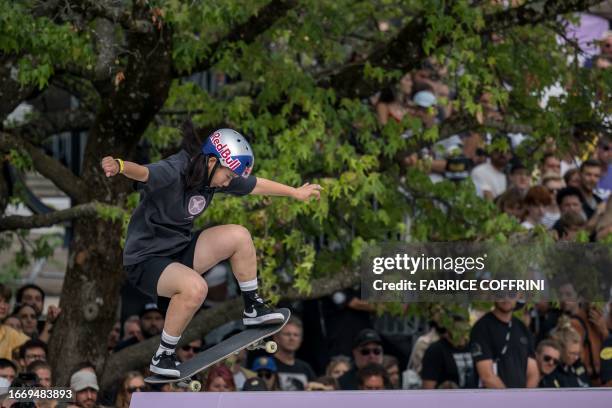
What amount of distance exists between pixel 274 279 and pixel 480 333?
2369 mm

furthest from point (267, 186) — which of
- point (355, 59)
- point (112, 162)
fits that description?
point (355, 59)

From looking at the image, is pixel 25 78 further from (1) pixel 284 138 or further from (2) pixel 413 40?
(2) pixel 413 40

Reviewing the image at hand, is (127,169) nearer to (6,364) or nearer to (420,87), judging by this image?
(6,364)

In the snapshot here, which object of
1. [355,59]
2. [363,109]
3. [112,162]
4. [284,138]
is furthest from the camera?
[355,59]

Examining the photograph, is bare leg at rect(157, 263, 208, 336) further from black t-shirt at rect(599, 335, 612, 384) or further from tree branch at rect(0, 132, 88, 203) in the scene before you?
black t-shirt at rect(599, 335, 612, 384)

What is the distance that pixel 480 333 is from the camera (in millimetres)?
15062

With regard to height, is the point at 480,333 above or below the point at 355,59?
below

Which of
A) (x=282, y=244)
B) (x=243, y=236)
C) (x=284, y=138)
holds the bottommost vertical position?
(x=243, y=236)

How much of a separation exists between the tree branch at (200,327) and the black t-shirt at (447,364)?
116cm

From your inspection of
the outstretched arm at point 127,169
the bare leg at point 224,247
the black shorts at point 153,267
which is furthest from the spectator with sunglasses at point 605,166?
the outstretched arm at point 127,169

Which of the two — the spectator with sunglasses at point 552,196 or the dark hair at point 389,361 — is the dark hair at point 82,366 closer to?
the dark hair at point 389,361

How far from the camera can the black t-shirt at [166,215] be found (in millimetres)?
10406

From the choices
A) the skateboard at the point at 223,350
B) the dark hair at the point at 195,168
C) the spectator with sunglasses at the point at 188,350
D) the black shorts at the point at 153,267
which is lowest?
the skateboard at the point at 223,350

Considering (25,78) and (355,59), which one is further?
(355,59)
